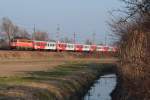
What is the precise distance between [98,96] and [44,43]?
69.5 m

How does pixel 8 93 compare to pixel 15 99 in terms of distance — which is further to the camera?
pixel 8 93

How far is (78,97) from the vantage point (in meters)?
30.5

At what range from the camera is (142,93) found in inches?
757

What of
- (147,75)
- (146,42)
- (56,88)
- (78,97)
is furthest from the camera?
(78,97)

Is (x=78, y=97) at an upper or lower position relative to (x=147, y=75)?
lower

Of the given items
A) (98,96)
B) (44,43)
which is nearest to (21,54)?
(44,43)

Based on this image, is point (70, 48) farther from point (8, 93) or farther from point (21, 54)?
point (8, 93)

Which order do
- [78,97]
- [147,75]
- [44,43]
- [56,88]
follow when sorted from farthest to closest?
1. [44,43]
2. [78,97]
3. [56,88]
4. [147,75]

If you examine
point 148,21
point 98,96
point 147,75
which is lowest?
point 98,96

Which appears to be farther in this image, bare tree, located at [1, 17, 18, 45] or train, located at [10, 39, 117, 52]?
bare tree, located at [1, 17, 18, 45]

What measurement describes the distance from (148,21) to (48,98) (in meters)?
7.63

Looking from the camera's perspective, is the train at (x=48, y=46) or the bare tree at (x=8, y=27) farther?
the bare tree at (x=8, y=27)

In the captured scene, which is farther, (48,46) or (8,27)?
(8,27)

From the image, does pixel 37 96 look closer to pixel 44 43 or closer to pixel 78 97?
pixel 78 97
